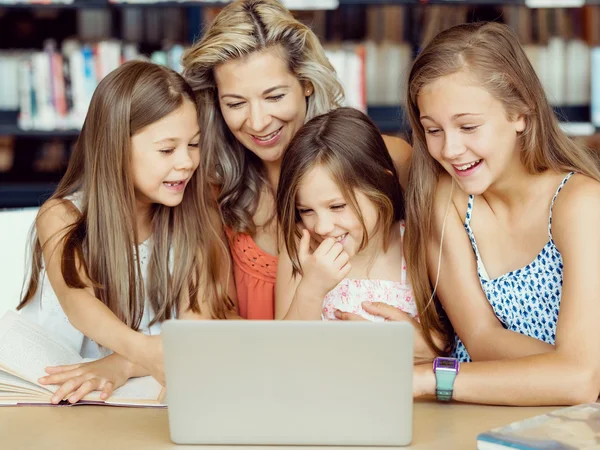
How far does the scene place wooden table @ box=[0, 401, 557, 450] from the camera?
1.20m

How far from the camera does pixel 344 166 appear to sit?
5.68 ft

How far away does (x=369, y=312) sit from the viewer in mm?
1718

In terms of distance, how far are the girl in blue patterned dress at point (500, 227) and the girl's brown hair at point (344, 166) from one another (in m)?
0.13

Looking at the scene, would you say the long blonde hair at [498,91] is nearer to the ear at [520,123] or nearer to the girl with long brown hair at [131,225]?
the ear at [520,123]

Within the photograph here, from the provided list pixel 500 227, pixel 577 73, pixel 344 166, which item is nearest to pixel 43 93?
pixel 344 166

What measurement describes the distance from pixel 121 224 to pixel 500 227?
2.59 feet

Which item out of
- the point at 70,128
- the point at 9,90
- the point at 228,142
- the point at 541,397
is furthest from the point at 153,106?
the point at 9,90

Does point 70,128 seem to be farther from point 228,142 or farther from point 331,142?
point 331,142

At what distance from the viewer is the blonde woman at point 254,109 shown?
1.91m

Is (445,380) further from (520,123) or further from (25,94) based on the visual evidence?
(25,94)

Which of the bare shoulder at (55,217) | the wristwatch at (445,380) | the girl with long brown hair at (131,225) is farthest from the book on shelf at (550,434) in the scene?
the bare shoulder at (55,217)

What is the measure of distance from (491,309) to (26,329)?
2.89 feet

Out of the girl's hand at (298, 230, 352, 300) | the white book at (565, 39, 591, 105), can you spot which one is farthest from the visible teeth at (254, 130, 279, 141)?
the white book at (565, 39, 591, 105)

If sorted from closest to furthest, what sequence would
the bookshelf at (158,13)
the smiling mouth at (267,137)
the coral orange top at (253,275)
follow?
the smiling mouth at (267,137) → the coral orange top at (253,275) → the bookshelf at (158,13)
